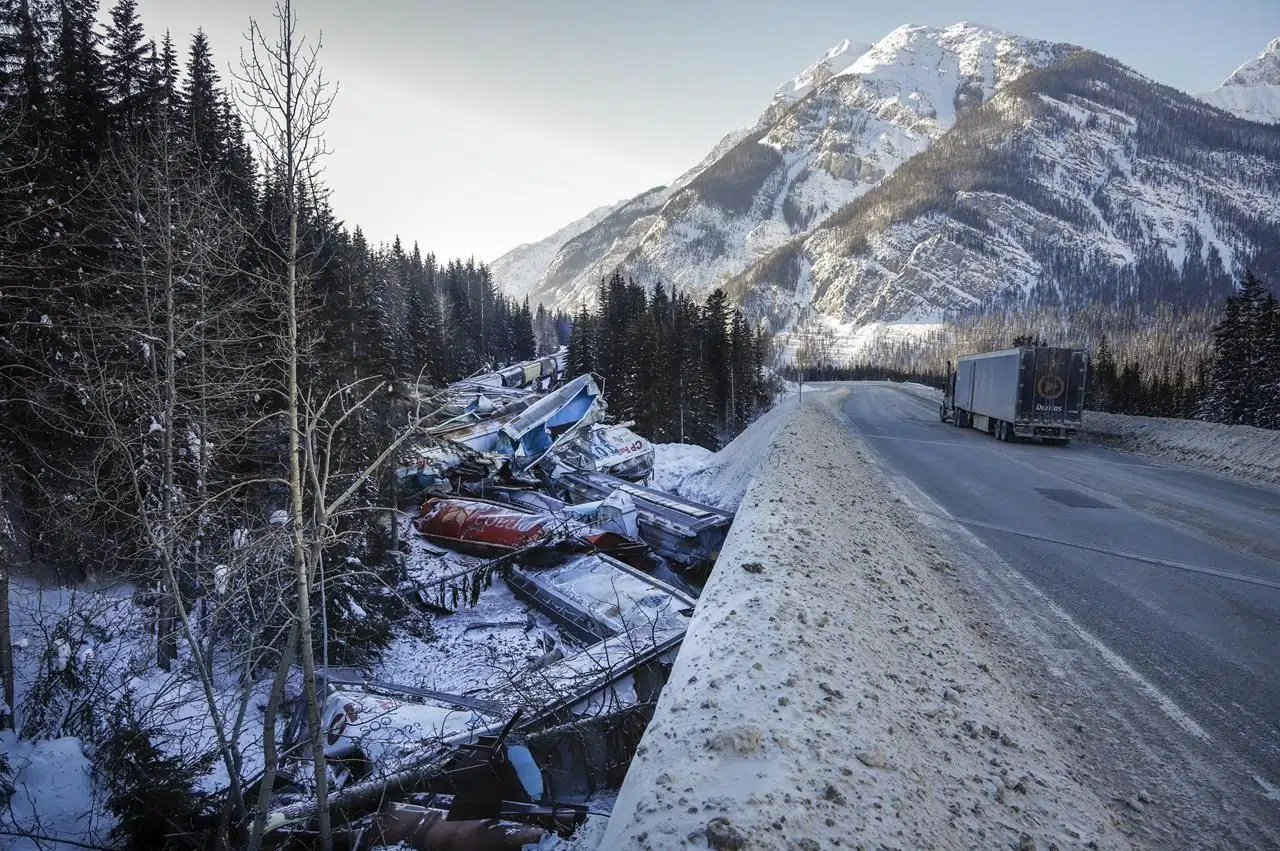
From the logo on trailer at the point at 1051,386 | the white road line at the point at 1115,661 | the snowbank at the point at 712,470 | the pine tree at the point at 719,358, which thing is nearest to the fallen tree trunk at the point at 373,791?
the white road line at the point at 1115,661

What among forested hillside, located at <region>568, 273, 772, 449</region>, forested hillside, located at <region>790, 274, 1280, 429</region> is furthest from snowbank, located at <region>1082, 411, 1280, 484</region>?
forested hillside, located at <region>568, 273, 772, 449</region>

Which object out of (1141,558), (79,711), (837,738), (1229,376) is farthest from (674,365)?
(837,738)

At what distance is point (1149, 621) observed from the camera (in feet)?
19.6

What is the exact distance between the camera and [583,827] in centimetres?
470

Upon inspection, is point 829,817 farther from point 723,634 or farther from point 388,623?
point 388,623

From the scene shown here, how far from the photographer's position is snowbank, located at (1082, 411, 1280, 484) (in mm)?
14570

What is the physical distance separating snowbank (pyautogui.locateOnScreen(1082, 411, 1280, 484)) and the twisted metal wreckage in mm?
13819

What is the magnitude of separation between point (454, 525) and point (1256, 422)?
4077 cm

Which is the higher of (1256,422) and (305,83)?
(305,83)

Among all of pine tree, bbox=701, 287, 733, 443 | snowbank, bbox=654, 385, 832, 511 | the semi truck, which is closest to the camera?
snowbank, bbox=654, 385, 832, 511

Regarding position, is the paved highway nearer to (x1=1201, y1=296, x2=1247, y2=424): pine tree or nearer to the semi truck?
the semi truck

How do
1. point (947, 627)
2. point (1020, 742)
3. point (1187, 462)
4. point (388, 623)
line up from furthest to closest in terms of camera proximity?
1. point (1187, 462)
2. point (388, 623)
3. point (947, 627)
4. point (1020, 742)

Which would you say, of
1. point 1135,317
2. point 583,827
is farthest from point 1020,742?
point 1135,317

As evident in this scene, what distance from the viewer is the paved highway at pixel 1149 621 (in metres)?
3.72
